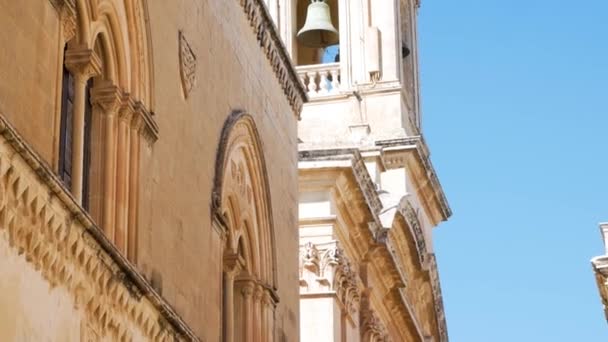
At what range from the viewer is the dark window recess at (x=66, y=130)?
13953mm

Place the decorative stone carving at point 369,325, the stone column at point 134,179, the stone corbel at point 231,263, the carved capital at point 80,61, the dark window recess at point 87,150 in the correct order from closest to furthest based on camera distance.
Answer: the carved capital at point 80,61
the dark window recess at point 87,150
the stone column at point 134,179
the stone corbel at point 231,263
the decorative stone carving at point 369,325

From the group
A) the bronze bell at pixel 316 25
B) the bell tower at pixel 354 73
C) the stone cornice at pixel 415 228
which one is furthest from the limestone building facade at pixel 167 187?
the bell tower at pixel 354 73

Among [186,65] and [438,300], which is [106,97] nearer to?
[186,65]

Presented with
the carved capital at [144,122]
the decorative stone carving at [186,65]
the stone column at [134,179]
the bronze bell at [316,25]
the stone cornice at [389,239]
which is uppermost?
the bronze bell at [316,25]

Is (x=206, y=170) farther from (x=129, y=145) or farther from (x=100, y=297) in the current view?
(x=100, y=297)

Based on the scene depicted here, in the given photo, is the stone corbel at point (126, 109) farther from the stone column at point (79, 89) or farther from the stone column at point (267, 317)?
the stone column at point (267, 317)

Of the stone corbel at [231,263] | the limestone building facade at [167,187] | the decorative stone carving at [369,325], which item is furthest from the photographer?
the decorative stone carving at [369,325]

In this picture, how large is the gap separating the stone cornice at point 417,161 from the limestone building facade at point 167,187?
5.08 m

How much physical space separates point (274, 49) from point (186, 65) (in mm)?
4223

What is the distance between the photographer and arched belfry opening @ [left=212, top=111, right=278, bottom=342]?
18750 millimetres

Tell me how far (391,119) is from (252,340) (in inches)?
723

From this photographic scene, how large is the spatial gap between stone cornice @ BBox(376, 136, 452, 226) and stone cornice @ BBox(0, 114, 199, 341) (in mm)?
24112

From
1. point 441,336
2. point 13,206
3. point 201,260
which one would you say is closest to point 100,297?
point 13,206

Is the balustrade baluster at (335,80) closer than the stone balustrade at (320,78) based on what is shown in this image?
No
